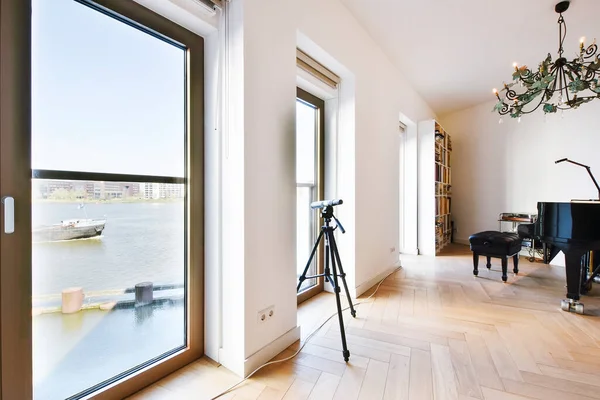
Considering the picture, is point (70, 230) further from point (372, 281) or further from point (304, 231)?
point (372, 281)

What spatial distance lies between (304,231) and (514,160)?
494 centimetres

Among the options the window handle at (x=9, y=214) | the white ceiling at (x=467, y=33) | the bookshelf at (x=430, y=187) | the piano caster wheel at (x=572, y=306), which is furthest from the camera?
the bookshelf at (x=430, y=187)

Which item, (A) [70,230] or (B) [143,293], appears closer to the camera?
(A) [70,230]

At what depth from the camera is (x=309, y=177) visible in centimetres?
290

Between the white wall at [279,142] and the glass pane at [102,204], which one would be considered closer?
the glass pane at [102,204]

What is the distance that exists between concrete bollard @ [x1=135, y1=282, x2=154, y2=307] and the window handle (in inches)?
24.7

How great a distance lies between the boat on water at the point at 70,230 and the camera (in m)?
1.19

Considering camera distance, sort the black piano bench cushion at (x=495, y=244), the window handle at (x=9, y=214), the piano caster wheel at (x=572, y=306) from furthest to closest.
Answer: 1. the black piano bench cushion at (x=495, y=244)
2. the piano caster wheel at (x=572, y=306)
3. the window handle at (x=9, y=214)

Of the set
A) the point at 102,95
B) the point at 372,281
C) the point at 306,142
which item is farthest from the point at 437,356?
the point at 102,95

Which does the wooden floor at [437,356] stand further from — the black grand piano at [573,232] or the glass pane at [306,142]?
the glass pane at [306,142]

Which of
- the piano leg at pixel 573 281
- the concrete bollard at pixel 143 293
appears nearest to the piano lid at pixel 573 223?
the piano leg at pixel 573 281

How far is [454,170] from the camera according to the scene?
6223 mm

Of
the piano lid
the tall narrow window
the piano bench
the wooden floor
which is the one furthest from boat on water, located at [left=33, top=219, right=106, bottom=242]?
the piano bench

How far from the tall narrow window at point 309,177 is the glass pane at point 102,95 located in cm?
133
